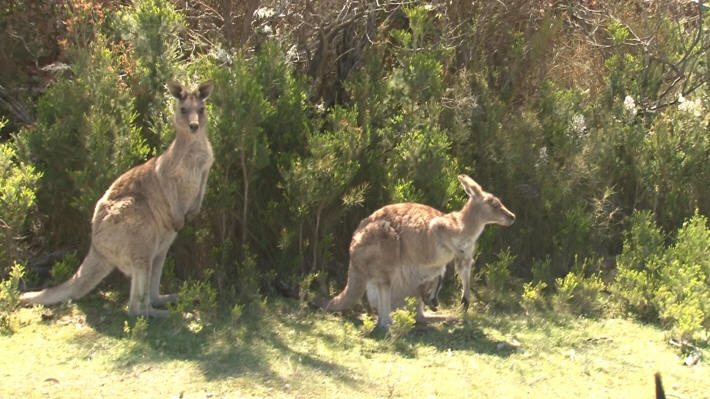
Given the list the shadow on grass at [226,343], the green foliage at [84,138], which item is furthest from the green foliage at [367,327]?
the green foliage at [84,138]

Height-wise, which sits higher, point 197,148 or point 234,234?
point 197,148

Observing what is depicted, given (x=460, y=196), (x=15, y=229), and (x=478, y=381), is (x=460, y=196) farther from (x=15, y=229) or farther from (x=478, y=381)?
(x=15, y=229)

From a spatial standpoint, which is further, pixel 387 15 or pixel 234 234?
pixel 387 15

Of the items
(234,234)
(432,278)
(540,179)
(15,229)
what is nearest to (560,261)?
(540,179)

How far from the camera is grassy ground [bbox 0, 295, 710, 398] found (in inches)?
203

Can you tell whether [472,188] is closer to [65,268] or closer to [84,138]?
[84,138]

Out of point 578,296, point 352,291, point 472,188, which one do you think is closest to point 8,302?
point 352,291

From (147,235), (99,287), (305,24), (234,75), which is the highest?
(305,24)

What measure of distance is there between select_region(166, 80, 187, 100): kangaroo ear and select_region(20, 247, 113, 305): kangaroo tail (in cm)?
147

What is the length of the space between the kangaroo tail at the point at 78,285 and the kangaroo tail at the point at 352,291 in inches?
76.4

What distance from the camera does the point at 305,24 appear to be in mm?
8273

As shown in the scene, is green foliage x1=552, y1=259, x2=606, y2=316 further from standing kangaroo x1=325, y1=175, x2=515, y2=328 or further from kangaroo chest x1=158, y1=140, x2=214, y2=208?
kangaroo chest x1=158, y1=140, x2=214, y2=208

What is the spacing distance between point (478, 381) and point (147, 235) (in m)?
2.88

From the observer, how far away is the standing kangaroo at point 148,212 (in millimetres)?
6195
